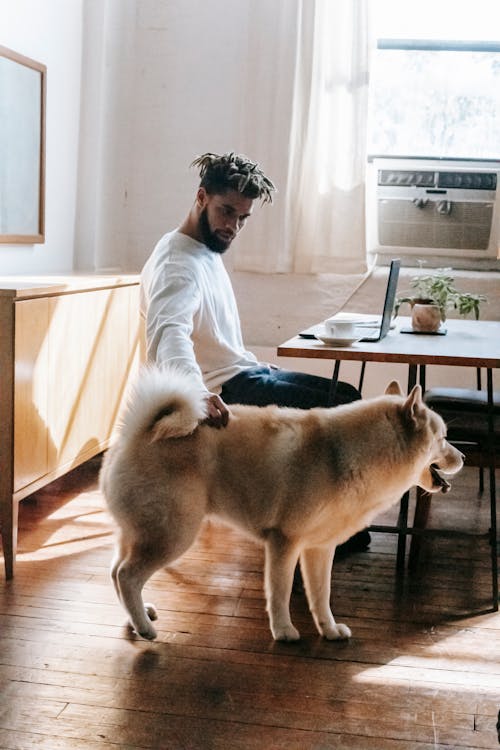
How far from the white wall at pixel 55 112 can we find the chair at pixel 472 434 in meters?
1.87

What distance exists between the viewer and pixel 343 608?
2.62m

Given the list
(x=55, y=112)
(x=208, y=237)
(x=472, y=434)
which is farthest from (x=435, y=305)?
(x=55, y=112)

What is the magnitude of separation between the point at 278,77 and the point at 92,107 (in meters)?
0.92

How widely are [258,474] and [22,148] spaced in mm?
2156

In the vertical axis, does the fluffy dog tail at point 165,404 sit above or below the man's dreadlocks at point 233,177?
below

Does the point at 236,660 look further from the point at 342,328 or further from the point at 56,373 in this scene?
the point at 56,373

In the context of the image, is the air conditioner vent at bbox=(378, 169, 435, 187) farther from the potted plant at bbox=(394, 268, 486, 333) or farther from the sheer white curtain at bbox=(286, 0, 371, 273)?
the potted plant at bbox=(394, 268, 486, 333)

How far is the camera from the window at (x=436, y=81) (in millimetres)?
4570

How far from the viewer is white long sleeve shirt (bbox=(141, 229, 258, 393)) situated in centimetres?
251

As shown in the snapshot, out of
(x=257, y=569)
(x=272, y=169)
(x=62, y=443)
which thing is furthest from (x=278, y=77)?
(x=257, y=569)

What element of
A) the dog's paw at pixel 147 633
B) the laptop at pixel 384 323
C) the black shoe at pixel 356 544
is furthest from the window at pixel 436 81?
the dog's paw at pixel 147 633

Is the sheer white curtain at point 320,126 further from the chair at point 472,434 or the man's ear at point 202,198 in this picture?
the man's ear at point 202,198

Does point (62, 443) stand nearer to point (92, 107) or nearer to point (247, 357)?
point (247, 357)

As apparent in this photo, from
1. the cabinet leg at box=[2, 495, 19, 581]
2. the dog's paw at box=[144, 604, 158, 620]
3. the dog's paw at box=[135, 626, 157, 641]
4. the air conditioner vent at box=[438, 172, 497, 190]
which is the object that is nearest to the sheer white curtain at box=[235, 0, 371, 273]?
the air conditioner vent at box=[438, 172, 497, 190]
